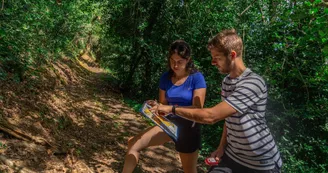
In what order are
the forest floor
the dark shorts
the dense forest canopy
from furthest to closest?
the dense forest canopy → the forest floor → the dark shorts

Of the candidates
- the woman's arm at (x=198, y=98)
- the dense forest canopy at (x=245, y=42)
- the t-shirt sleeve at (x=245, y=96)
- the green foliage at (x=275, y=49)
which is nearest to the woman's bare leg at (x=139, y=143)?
the woman's arm at (x=198, y=98)

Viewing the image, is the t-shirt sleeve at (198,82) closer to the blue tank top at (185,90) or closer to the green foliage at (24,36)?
the blue tank top at (185,90)

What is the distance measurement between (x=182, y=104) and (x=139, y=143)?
61 cm

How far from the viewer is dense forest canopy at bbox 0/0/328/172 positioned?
479 centimetres

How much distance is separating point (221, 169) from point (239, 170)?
0.55 feet

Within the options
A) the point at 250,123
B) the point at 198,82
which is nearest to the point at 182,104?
the point at 198,82

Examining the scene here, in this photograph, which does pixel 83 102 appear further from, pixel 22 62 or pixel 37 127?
pixel 37 127

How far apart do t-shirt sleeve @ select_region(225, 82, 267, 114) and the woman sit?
1001 mm

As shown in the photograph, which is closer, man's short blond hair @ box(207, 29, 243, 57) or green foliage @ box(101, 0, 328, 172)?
man's short blond hair @ box(207, 29, 243, 57)

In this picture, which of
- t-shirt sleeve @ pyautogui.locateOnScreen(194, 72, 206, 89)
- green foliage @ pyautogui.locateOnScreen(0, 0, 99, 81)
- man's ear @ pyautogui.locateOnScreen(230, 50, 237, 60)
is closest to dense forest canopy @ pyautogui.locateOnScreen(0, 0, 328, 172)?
green foliage @ pyautogui.locateOnScreen(0, 0, 99, 81)

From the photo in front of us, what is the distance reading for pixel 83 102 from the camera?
24.3ft

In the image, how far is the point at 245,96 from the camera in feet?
6.06

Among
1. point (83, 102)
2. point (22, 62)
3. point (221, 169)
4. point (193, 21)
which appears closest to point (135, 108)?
point (83, 102)

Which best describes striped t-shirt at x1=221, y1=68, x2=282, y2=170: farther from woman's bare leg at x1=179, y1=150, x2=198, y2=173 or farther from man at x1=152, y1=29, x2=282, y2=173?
woman's bare leg at x1=179, y1=150, x2=198, y2=173
